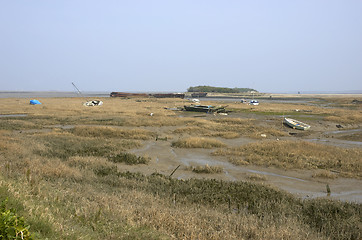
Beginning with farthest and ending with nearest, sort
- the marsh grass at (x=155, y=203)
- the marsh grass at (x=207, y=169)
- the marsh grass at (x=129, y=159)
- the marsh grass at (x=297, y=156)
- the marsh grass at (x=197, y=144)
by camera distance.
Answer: the marsh grass at (x=197, y=144) → the marsh grass at (x=297, y=156) → the marsh grass at (x=129, y=159) → the marsh grass at (x=207, y=169) → the marsh grass at (x=155, y=203)

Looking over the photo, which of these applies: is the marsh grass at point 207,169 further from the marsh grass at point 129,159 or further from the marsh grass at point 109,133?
the marsh grass at point 109,133

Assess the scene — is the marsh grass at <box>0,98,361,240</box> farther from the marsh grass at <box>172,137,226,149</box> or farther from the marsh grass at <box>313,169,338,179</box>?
the marsh grass at <box>172,137,226,149</box>

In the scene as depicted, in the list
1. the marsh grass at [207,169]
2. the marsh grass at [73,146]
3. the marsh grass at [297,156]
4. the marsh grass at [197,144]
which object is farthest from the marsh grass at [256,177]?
the marsh grass at [73,146]

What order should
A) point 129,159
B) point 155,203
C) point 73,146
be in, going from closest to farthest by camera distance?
point 155,203, point 129,159, point 73,146

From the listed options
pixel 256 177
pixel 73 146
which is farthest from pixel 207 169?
pixel 73 146

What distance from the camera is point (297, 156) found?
16828 mm

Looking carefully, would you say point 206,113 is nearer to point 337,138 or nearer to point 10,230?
point 337,138

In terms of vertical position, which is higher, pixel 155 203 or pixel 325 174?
pixel 155 203

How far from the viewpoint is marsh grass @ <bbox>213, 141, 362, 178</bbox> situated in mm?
15336

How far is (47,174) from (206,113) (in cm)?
3680

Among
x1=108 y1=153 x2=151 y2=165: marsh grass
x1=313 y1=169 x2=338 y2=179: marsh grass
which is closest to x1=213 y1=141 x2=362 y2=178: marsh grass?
x1=313 y1=169 x2=338 y2=179: marsh grass

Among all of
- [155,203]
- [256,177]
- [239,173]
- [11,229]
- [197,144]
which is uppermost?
[11,229]

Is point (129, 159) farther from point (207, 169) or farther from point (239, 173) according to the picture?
point (239, 173)

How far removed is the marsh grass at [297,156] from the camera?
50.3 ft
